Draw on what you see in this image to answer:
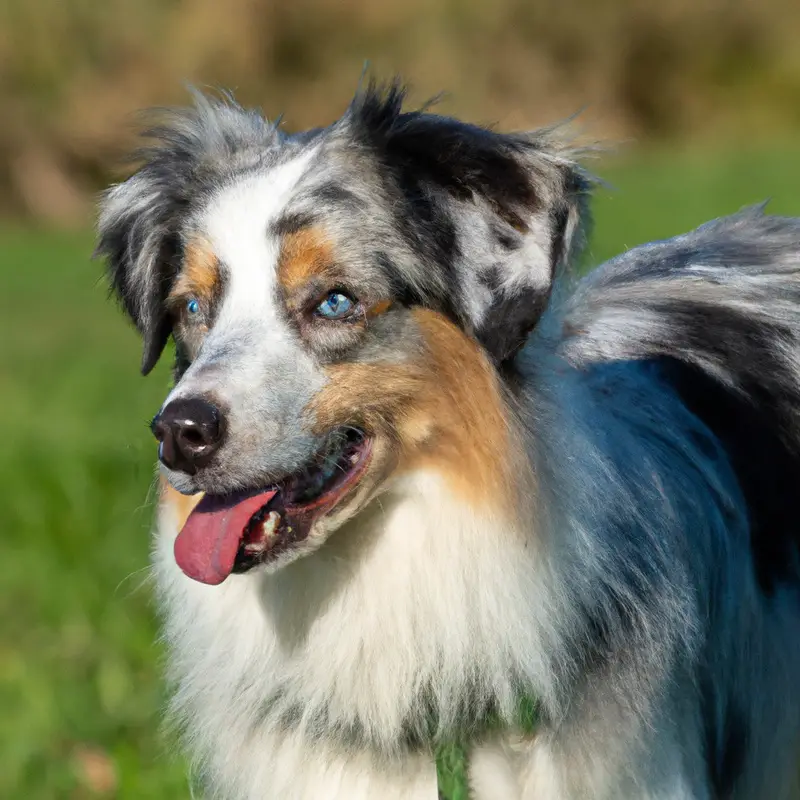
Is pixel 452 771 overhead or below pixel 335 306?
below

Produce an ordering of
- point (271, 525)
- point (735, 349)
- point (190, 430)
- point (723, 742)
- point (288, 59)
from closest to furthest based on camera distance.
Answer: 1. point (190, 430)
2. point (271, 525)
3. point (723, 742)
4. point (735, 349)
5. point (288, 59)

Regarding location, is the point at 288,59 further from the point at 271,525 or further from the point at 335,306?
the point at 271,525

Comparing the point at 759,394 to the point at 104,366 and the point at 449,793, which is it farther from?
the point at 104,366

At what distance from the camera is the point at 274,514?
3.39 metres

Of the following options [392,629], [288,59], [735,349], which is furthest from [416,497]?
[288,59]

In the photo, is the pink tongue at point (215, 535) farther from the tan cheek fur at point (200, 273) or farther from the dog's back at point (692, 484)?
the dog's back at point (692, 484)

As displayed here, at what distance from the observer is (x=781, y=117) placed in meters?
35.8

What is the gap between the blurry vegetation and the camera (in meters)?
24.4

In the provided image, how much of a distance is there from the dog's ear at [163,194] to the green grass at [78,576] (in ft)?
1.63

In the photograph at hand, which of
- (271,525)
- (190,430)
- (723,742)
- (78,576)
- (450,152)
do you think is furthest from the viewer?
(78,576)

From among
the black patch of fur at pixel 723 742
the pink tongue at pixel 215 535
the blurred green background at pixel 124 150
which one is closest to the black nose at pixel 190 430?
the pink tongue at pixel 215 535

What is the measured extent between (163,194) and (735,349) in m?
1.75

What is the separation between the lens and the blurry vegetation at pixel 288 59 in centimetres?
2439

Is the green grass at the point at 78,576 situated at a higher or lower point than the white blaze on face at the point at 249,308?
lower
